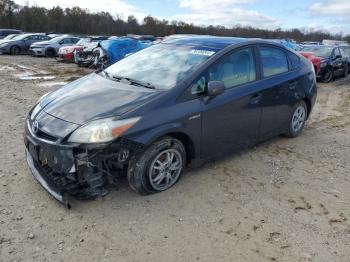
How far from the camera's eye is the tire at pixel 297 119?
5883 millimetres

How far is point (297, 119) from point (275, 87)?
1.17m

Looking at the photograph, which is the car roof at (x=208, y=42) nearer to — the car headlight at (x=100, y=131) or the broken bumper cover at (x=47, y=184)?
the car headlight at (x=100, y=131)

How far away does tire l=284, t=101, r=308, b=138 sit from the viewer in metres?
5.88

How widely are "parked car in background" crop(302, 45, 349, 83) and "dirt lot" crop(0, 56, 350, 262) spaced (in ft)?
32.5

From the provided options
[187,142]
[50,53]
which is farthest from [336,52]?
[50,53]

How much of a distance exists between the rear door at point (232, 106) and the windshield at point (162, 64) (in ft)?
0.81

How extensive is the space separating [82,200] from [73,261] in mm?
881

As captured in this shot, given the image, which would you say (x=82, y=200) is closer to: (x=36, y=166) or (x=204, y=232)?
(x=36, y=166)

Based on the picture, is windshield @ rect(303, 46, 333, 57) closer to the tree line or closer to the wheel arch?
the wheel arch

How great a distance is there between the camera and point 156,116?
12.2 feet

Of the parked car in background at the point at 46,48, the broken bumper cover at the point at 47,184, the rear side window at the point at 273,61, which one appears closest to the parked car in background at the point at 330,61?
the rear side window at the point at 273,61

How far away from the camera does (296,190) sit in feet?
14.0

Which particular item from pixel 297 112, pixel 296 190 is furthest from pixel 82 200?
pixel 297 112

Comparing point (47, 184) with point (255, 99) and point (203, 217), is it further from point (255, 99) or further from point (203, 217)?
point (255, 99)
